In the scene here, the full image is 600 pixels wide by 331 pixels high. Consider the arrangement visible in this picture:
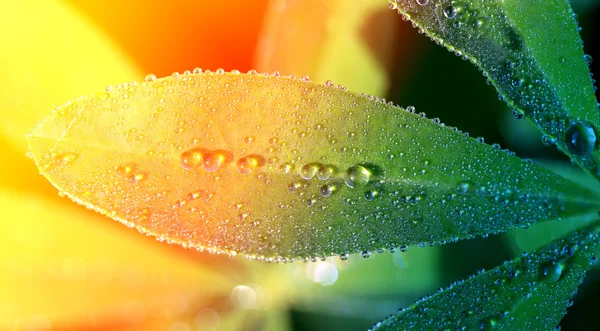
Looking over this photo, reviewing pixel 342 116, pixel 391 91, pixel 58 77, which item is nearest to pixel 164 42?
pixel 58 77

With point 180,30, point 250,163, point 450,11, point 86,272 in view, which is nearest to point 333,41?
point 180,30

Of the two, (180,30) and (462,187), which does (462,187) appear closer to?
(462,187)

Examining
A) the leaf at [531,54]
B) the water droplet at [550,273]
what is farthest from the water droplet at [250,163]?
the water droplet at [550,273]

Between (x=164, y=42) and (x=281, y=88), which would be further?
(x=164, y=42)

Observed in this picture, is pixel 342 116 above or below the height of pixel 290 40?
below

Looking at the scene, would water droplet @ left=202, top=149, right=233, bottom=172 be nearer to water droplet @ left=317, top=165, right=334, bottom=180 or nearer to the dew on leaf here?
water droplet @ left=317, top=165, right=334, bottom=180

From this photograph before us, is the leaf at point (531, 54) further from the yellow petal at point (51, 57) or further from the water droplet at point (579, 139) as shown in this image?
the yellow petal at point (51, 57)

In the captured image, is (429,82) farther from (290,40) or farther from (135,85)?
(135,85)
